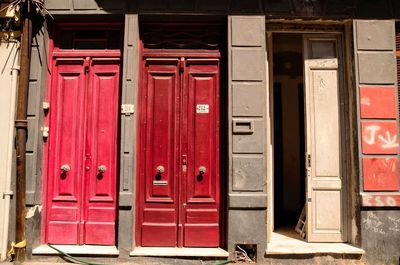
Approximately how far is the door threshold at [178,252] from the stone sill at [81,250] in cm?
36

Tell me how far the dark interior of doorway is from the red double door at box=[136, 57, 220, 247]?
3099mm

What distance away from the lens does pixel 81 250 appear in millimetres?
5449

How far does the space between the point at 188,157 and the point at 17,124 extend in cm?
262

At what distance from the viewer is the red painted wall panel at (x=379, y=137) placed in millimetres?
5523

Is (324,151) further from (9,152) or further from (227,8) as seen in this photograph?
(9,152)

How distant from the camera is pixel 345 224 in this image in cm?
573

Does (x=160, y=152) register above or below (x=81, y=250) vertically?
above

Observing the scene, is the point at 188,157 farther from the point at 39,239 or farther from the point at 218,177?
the point at 39,239

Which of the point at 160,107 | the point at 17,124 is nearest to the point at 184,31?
the point at 160,107

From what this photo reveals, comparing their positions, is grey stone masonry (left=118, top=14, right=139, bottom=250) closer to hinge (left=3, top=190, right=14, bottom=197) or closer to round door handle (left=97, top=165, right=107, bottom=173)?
round door handle (left=97, top=165, right=107, bottom=173)

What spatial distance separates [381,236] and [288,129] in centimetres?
370

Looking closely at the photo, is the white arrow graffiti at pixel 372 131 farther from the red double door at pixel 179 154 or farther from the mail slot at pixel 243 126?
the red double door at pixel 179 154

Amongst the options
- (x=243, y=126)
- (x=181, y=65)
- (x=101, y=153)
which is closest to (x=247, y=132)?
(x=243, y=126)

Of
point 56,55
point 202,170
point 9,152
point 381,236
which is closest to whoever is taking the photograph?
point 381,236
